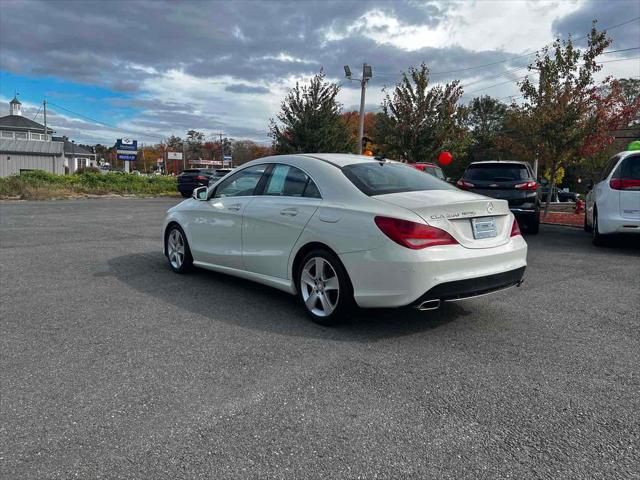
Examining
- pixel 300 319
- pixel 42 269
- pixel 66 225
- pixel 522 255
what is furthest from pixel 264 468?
pixel 66 225

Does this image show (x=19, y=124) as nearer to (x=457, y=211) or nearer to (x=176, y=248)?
(x=176, y=248)

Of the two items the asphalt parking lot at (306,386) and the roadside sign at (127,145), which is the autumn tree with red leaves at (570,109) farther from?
the roadside sign at (127,145)

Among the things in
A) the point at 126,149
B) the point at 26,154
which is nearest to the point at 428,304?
the point at 126,149

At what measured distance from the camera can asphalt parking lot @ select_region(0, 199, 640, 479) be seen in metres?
2.43

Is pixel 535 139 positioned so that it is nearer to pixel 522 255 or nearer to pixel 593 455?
pixel 522 255

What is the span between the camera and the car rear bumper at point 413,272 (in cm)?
388

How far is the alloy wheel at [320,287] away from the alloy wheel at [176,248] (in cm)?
249

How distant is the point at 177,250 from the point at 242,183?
153 centimetres

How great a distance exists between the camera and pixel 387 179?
477cm

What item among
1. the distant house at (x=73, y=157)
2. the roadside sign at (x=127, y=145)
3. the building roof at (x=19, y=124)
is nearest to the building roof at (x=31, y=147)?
the distant house at (x=73, y=157)

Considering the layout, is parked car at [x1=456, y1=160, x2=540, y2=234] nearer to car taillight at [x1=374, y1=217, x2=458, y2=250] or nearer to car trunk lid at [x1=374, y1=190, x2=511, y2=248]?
car trunk lid at [x1=374, y1=190, x2=511, y2=248]

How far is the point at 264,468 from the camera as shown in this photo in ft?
7.70

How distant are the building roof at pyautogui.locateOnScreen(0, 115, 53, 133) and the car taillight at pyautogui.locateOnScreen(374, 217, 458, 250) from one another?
3063 inches

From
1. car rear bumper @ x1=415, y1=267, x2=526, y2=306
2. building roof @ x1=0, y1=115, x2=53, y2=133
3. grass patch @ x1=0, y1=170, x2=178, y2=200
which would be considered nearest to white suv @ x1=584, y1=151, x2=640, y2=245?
car rear bumper @ x1=415, y1=267, x2=526, y2=306
